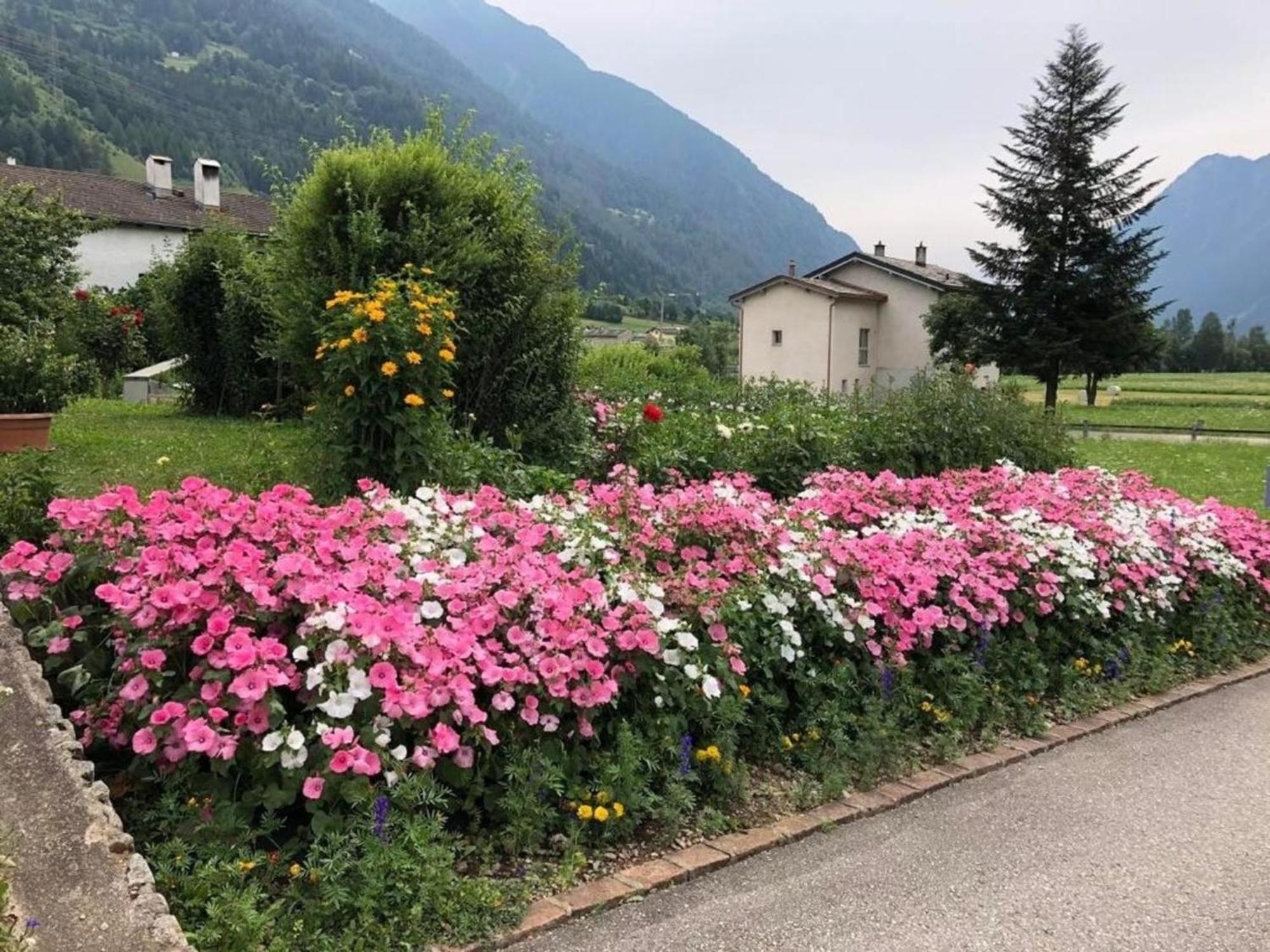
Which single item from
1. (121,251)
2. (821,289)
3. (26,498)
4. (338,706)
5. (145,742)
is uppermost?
(121,251)

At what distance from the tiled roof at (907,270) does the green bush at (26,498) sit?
3730cm

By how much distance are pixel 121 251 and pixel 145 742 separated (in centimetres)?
4207

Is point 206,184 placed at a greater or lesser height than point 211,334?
greater

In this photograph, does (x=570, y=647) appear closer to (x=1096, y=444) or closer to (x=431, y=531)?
(x=431, y=531)

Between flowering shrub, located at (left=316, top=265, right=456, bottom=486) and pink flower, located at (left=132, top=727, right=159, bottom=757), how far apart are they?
240 centimetres

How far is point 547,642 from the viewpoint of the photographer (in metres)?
3.11

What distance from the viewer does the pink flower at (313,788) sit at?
99.0 inches

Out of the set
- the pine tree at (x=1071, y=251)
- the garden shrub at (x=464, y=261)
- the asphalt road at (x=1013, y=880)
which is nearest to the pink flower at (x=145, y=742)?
the asphalt road at (x=1013, y=880)

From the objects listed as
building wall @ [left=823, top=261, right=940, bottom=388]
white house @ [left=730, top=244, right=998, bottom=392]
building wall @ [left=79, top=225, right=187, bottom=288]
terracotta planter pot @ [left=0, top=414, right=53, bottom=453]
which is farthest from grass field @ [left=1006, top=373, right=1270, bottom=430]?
building wall @ [left=79, top=225, right=187, bottom=288]

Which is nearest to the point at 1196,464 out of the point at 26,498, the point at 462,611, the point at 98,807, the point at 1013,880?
the point at 1013,880

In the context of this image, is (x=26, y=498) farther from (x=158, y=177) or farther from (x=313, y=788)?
(x=158, y=177)

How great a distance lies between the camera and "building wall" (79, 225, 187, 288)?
1492 inches

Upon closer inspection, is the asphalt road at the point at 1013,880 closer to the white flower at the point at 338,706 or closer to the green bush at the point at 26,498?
the white flower at the point at 338,706

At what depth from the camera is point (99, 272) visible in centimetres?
3831
